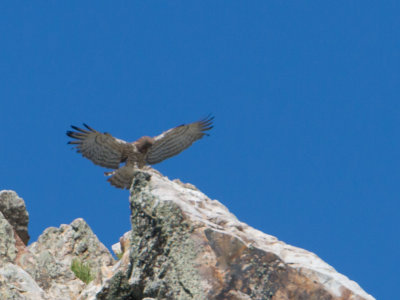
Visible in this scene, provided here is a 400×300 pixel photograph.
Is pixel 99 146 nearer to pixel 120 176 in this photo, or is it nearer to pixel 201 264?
pixel 120 176

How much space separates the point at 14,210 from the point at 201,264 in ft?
24.5

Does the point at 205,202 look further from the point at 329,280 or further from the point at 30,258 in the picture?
the point at 30,258

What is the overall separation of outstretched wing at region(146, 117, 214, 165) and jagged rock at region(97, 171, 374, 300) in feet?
36.0

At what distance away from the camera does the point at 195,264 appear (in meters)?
7.64

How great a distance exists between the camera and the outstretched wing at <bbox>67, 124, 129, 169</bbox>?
18375mm

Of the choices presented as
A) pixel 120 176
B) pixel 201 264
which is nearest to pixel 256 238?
pixel 201 264

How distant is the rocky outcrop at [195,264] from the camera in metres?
7.60

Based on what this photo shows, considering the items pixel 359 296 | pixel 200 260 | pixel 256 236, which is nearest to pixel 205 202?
pixel 256 236

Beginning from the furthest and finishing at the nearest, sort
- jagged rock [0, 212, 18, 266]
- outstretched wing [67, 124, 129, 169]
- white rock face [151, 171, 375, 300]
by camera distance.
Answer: outstretched wing [67, 124, 129, 169] → jagged rock [0, 212, 18, 266] → white rock face [151, 171, 375, 300]

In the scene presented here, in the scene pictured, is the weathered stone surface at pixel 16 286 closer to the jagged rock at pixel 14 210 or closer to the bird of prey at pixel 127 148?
the jagged rock at pixel 14 210

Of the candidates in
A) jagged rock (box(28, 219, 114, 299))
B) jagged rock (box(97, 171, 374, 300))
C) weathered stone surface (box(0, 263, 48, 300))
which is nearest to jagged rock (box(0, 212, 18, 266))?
jagged rock (box(28, 219, 114, 299))

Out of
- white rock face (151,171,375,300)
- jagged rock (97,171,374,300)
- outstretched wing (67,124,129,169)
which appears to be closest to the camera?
jagged rock (97,171,374,300)

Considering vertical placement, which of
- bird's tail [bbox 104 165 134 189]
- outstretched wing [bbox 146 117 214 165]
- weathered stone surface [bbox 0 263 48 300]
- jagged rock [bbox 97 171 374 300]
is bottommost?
weathered stone surface [bbox 0 263 48 300]

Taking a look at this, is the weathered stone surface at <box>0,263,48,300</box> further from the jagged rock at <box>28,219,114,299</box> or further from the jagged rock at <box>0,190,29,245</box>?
the jagged rock at <box>0,190,29,245</box>
